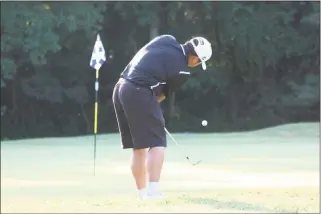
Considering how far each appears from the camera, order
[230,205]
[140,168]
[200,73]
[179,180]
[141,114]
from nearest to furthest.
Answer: [230,205], [141,114], [140,168], [179,180], [200,73]

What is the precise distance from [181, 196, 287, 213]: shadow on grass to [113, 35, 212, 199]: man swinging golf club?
0.92 ft

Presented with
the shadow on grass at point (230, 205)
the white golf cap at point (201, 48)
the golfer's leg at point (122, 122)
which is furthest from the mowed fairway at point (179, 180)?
the white golf cap at point (201, 48)

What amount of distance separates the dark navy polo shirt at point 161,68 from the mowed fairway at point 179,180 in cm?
81

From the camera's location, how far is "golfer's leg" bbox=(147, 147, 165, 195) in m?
5.00

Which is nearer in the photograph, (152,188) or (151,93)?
(151,93)

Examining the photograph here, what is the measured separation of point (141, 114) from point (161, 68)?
0.35 meters

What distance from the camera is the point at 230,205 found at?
15.5ft

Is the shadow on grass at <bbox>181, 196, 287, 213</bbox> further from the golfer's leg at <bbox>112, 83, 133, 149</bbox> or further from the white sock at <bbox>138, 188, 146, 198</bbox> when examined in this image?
the golfer's leg at <bbox>112, 83, 133, 149</bbox>

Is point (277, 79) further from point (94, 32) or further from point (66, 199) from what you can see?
point (66, 199)

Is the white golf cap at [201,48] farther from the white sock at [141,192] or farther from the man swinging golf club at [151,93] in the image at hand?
the white sock at [141,192]

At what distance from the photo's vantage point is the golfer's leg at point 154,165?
5.00 m

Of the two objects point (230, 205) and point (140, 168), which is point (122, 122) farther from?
point (230, 205)

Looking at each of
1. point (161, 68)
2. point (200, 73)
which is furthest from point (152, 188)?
point (200, 73)

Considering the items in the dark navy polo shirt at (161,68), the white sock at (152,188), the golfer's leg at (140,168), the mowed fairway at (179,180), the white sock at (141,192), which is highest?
the dark navy polo shirt at (161,68)
